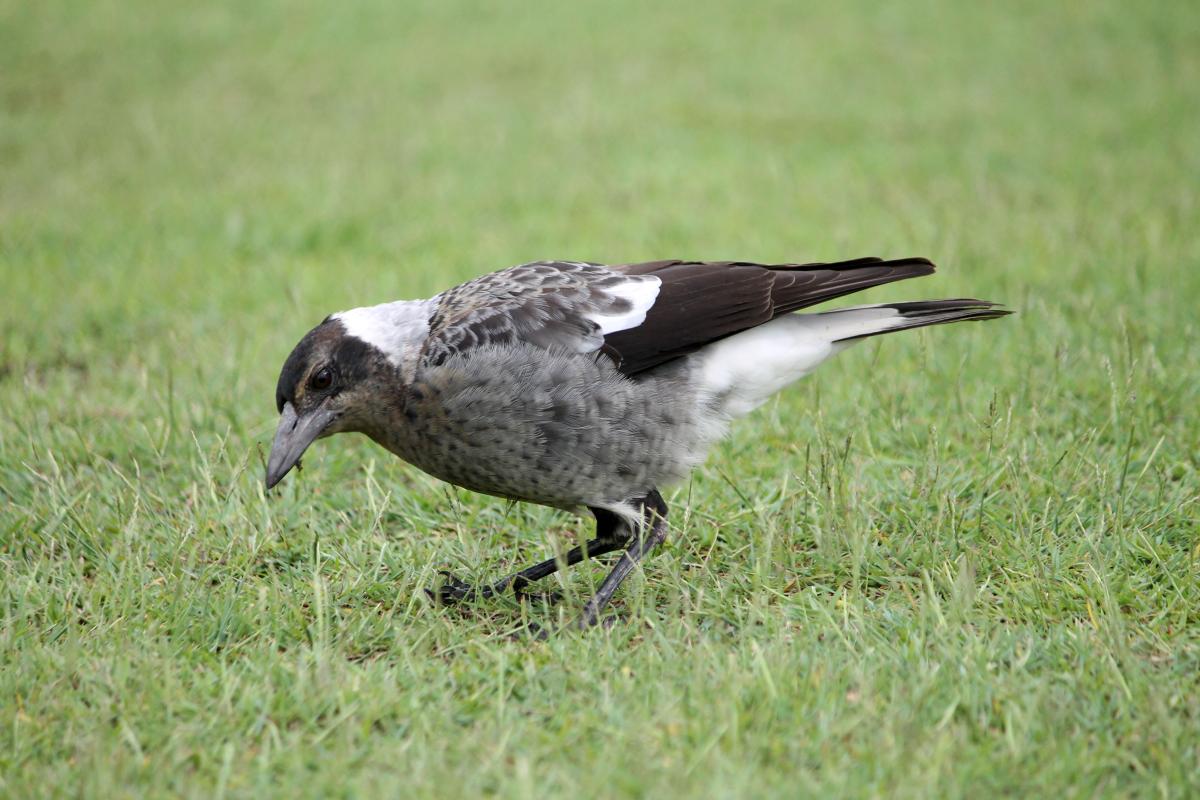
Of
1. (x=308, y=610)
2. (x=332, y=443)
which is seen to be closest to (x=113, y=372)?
(x=332, y=443)

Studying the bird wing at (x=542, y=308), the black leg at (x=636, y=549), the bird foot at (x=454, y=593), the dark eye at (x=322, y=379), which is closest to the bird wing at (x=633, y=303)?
the bird wing at (x=542, y=308)

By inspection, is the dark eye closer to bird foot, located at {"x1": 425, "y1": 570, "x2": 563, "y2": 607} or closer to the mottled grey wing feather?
bird foot, located at {"x1": 425, "y1": 570, "x2": 563, "y2": 607}

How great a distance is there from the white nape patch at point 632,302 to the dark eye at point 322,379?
0.77 m

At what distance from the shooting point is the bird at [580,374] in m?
3.29

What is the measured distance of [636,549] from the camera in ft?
11.5

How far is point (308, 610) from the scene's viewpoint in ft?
10.9

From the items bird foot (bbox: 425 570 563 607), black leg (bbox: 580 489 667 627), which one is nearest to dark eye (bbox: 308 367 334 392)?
bird foot (bbox: 425 570 563 607)

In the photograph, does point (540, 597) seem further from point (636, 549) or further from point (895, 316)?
point (895, 316)

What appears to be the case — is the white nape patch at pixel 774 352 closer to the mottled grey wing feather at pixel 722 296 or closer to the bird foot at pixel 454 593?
the mottled grey wing feather at pixel 722 296

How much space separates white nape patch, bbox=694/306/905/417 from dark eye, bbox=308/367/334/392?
1107mm

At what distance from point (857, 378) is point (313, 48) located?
862cm

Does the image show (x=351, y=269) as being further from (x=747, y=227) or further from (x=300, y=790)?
(x=300, y=790)

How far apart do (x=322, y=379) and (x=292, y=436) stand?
0.19 m

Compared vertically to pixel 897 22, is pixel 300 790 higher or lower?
lower
